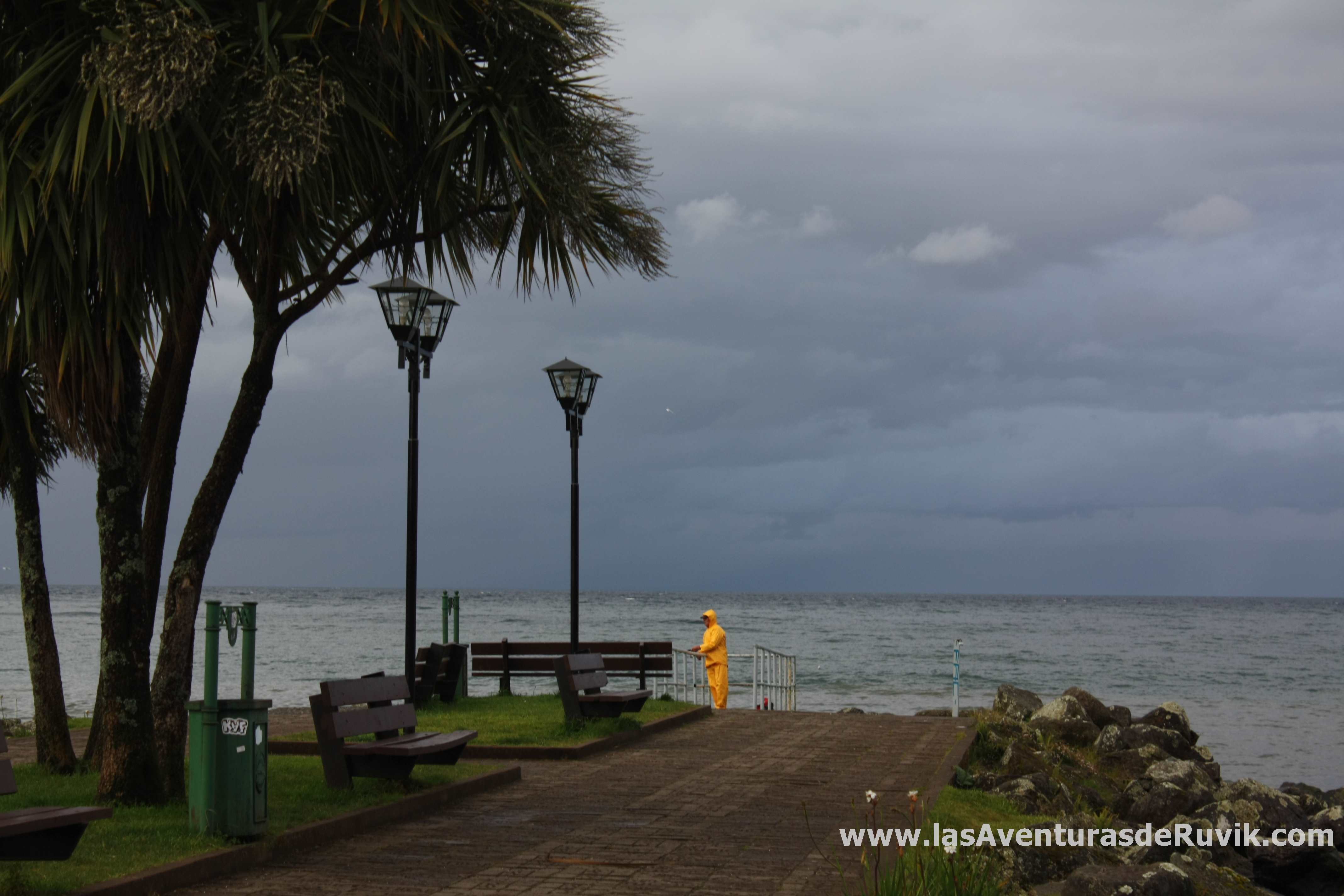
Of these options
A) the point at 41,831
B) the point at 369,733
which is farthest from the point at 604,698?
the point at 41,831

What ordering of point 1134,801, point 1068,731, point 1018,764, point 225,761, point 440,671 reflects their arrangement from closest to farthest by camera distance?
point 225,761 < point 1018,764 < point 1134,801 < point 440,671 < point 1068,731

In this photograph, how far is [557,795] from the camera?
9.20 m

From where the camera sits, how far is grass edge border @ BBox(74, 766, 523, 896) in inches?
230

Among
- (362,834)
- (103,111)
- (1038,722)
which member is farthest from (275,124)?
(1038,722)

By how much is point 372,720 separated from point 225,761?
172cm

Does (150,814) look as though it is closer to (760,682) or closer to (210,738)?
(210,738)

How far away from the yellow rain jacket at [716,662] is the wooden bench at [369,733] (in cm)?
848

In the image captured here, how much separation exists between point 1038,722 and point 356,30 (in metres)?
11.5

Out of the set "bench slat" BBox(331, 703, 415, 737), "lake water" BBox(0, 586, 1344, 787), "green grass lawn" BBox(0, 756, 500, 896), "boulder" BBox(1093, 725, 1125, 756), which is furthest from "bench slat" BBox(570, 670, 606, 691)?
"lake water" BBox(0, 586, 1344, 787)

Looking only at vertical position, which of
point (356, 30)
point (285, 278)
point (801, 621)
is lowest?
point (801, 621)

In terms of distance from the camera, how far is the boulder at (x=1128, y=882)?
21.5 ft

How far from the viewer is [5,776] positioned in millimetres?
5605

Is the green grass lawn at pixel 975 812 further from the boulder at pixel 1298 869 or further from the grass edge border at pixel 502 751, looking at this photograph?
the grass edge border at pixel 502 751

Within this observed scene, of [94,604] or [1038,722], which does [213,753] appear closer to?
[1038,722]
